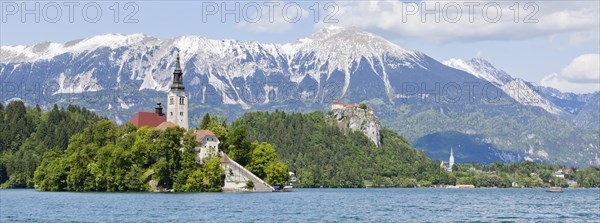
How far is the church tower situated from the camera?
183250 millimetres

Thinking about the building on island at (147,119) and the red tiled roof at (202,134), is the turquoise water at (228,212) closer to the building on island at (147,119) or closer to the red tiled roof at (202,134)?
the red tiled roof at (202,134)

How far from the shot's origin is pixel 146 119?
187625 millimetres

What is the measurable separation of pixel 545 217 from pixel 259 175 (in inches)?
2785

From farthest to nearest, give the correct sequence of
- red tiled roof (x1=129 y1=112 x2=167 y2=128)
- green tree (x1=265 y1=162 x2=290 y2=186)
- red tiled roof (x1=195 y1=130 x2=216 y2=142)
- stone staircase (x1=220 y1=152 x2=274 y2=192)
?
red tiled roof (x1=129 y1=112 x2=167 y2=128) < green tree (x1=265 y1=162 x2=290 y2=186) < red tiled roof (x1=195 y1=130 x2=216 y2=142) < stone staircase (x1=220 y1=152 x2=274 y2=192)

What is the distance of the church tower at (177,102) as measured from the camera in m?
183

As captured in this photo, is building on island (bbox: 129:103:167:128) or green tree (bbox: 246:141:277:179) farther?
building on island (bbox: 129:103:167:128)

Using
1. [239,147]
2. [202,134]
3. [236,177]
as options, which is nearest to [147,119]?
[239,147]

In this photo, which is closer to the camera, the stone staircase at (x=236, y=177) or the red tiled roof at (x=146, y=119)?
the stone staircase at (x=236, y=177)

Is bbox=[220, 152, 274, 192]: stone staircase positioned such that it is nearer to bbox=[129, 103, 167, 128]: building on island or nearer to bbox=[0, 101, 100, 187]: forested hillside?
bbox=[0, 101, 100, 187]: forested hillside

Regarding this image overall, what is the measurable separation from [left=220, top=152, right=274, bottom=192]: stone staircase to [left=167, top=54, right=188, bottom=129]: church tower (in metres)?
33.4

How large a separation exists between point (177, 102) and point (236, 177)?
36914mm

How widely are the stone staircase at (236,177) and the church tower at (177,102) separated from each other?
110ft

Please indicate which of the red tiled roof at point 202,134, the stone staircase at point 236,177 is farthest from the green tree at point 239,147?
the red tiled roof at point 202,134

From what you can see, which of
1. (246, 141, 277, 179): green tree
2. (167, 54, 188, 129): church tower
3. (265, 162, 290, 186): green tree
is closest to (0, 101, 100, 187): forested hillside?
(167, 54, 188, 129): church tower
